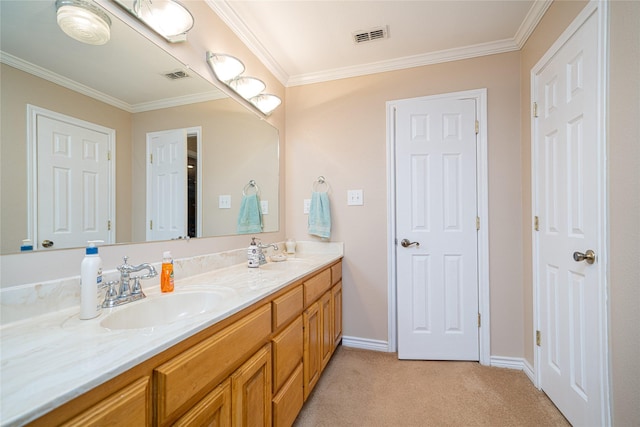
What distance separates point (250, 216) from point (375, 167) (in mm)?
1106

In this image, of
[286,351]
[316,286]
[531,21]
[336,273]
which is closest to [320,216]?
[336,273]

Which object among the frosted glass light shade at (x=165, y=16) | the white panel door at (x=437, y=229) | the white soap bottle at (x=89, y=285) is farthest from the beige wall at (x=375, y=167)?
the white soap bottle at (x=89, y=285)

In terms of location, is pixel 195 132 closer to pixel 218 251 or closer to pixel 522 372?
pixel 218 251

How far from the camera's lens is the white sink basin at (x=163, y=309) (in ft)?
2.88

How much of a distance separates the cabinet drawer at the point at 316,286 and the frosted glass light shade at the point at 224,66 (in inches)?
52.7

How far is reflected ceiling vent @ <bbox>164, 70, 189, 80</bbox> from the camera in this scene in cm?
→ 131

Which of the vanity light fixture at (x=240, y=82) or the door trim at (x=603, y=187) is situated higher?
the vanity light fixture at (x=240, y=82)

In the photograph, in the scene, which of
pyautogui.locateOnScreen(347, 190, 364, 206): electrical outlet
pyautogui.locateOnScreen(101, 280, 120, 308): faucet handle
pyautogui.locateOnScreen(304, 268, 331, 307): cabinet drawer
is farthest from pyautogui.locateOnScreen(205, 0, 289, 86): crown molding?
pyautogui.locateOnScreen(304, 268, 331, 307): cabinet drawer

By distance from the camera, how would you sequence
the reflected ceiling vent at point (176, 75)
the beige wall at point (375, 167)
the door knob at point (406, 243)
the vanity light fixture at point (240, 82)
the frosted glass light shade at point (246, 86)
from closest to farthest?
the reflected ceiling vent at point (176, 75) → the vanity light fixture at point (240, 82) → the frosted glass light shade at point (246, 86) → the beige wall at point (375, 167) → the door knob at point (406, 243)

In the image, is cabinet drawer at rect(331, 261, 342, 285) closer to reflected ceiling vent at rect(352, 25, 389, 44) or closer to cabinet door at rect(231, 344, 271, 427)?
cabinet door at rect(231, 344, 271, 427)

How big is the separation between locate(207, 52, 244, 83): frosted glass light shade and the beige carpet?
2.04m

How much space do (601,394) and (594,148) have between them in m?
1.09

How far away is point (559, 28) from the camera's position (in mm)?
1475

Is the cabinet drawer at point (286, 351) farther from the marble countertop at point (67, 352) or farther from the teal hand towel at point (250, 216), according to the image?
the teal hand towel at point (250, 216)
